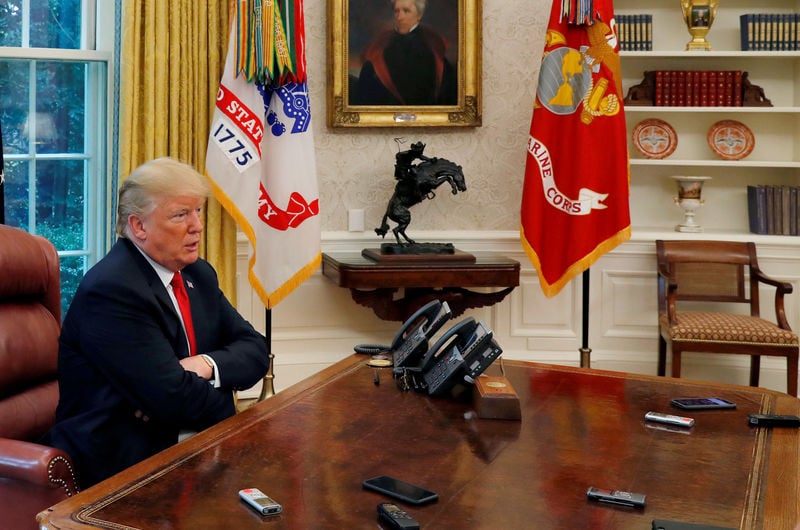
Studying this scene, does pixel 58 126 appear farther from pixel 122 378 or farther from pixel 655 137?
pixel 655 137

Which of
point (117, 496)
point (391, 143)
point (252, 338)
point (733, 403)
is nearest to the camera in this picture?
point (117, 496)

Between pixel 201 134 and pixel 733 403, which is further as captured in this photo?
pixel 201 134

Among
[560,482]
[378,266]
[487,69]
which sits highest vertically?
[487,69]

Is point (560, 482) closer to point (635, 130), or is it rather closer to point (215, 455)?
point (215, 455)

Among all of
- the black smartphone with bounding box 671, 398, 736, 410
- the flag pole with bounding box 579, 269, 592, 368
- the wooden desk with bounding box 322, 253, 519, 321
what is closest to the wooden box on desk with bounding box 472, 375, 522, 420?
the black smartphone with bounding box 671, 398, 736, 410

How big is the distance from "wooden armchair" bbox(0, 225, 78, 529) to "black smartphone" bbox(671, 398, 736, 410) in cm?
140

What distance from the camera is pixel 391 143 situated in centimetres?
491

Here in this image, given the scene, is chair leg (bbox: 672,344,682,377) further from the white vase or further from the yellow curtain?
the yellow curtain

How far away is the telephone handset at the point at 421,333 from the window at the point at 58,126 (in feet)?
7.35

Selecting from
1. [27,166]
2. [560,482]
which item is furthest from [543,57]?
[560,482]

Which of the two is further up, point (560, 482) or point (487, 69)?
point (487, 69)

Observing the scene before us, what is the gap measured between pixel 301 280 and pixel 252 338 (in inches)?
68.9

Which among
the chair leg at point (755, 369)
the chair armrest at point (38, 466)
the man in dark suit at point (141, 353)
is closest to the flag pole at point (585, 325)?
the chair leg at point (755, 369)

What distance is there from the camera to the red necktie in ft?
8.14
